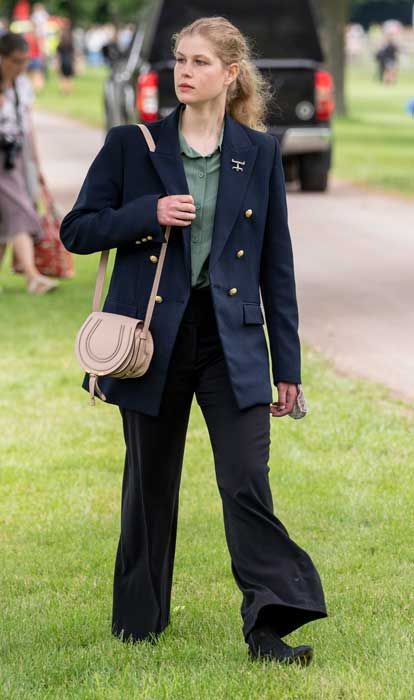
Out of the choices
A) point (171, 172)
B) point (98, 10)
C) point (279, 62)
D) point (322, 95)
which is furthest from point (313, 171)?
point (98, 10)

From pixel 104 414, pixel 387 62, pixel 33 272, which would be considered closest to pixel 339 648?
pixel 104 414

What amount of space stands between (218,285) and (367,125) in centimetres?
3336

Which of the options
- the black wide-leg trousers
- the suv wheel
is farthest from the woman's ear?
the suv wheel

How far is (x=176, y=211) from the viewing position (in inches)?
178

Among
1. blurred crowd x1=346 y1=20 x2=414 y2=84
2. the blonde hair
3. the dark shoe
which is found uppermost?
the blonde hair

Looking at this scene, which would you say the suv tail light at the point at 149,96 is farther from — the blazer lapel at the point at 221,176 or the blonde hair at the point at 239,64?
the blazer lapel at the point at 221,176

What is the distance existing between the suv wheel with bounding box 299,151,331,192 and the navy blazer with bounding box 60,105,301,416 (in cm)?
1595

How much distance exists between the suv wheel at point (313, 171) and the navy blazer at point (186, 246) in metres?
16.0

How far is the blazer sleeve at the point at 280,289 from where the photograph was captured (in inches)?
187

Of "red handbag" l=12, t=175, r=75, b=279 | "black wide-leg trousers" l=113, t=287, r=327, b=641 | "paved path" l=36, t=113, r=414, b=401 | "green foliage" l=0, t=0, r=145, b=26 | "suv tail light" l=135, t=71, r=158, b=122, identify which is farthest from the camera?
"green foliage" l=0, t=0, r=145, b=26

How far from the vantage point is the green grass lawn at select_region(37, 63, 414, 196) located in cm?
2433

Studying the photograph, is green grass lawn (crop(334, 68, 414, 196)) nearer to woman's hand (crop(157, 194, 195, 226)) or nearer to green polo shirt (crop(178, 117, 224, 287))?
green polo shirt (crop(178, 117, 224, 287))

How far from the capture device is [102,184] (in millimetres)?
4695

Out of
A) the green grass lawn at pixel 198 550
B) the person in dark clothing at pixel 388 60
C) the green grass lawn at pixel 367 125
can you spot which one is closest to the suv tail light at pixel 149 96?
the green grass lawn at pixel 367 125
